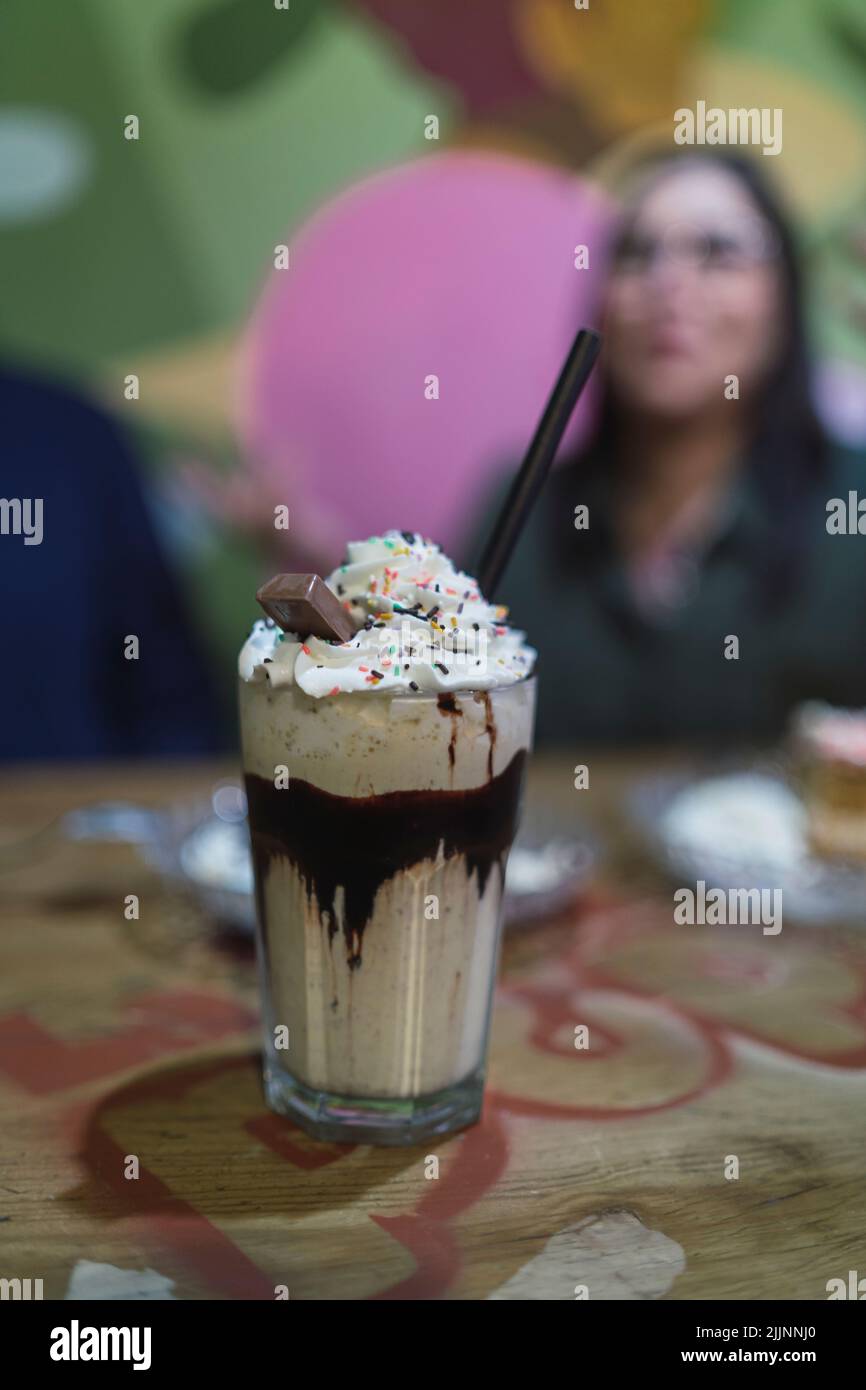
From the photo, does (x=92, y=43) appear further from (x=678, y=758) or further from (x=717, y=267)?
(x=678, y=758)

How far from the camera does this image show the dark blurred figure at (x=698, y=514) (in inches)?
140

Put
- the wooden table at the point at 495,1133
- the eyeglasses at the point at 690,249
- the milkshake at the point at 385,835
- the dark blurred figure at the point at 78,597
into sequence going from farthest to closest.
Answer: the eyeglasses at the point at 690,249, the dark blurred figure at the point at 78,597, the milkshake at the point at 385,835, the wooden table at the point at 495,1133

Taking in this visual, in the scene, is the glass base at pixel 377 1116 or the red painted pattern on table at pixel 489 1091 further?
the glass base at pixel 377 1116

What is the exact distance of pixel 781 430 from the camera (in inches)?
146

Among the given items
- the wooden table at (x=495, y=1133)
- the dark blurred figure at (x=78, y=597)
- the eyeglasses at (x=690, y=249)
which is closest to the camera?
the wooden table at (x=495, y=1133)

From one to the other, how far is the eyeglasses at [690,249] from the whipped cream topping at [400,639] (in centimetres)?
279

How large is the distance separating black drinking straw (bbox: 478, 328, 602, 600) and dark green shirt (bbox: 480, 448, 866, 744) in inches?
103

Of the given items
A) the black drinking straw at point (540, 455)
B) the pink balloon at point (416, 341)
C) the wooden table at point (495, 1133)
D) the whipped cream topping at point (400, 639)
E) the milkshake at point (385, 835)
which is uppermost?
the pink balloon at point (416, 341)

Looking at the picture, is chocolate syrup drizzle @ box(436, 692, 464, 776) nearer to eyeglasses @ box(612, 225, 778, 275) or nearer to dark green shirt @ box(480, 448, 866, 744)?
dark green shirt @ box(480, 448, 866, 744)

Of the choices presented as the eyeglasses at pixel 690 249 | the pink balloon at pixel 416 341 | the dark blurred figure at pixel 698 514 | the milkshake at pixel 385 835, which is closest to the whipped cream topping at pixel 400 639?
the milkshake at pixel 385 835

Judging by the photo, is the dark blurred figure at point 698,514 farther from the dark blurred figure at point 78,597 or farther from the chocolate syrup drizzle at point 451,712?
the chocolate syrup drizzle at point 451,712

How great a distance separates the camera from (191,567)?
3.51 meters

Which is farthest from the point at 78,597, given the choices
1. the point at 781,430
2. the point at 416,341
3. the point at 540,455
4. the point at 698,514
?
the point at 540,455

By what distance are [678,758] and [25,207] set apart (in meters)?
2.53
